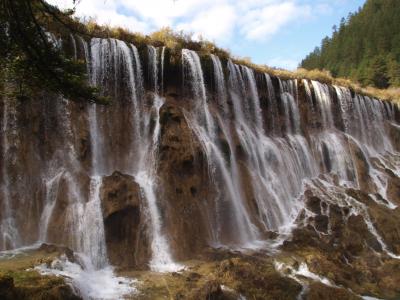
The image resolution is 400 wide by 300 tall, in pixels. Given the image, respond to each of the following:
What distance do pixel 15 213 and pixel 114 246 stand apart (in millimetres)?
3301

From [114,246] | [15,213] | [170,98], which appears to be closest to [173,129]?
[170,98]

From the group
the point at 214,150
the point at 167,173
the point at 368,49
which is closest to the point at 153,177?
the point at 167,173

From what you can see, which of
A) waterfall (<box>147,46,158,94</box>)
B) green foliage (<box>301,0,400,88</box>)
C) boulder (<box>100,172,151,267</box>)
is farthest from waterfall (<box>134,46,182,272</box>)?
green foliage (<box>301,0,400,88</box>)

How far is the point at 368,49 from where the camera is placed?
71.5m

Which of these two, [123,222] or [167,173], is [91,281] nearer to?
[123,222]

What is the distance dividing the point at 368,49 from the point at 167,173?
64787 millimetres

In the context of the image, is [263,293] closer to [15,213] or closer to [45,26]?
[15,213]

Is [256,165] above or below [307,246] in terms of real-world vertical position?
above

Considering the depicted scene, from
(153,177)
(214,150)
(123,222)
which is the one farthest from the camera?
(214,150)

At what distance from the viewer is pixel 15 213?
13719mm

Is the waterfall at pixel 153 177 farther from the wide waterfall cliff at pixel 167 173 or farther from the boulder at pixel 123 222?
the boulder at pixel 123 222

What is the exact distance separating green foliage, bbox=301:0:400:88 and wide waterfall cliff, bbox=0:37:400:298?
41.4 meters

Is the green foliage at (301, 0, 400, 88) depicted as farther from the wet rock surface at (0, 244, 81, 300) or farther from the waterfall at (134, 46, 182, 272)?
the wet rock surface at (0, 244, 81, 300)

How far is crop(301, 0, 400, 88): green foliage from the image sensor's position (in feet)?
203
